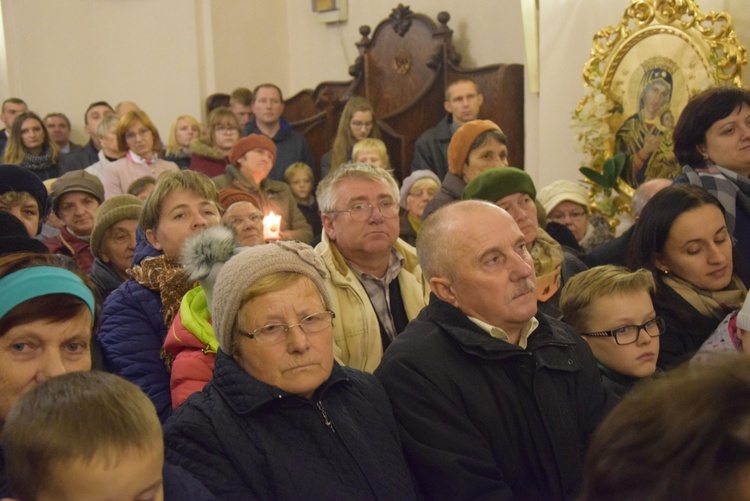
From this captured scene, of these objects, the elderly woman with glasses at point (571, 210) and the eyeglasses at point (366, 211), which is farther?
the elderly woman with glasses at point (571, 210)

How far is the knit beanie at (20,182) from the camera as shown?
3389 millimetres

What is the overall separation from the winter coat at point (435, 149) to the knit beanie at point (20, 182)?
3737 millimetres

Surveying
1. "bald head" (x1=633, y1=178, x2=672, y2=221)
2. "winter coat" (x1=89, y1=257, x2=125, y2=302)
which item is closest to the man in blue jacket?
"bald head" (x1=633, y1=178, x2=672, y2=221)

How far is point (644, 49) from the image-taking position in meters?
5.43

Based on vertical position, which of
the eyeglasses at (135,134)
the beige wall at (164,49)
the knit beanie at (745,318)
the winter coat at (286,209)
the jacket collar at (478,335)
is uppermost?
the beige wall at (164,49)

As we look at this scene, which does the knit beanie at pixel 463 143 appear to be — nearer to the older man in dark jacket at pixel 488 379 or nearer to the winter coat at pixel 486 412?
the older man in dark jacket at pixel 488 379

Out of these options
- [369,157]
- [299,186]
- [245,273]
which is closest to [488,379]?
[245,273]

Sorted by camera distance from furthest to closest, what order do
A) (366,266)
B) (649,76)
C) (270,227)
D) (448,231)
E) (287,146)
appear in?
1. (287,146)
2. (649,76)
3. (270,227)
4. (366,266)
5. (448,231)

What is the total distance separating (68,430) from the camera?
4.59 ft

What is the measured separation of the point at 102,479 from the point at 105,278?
205 cm

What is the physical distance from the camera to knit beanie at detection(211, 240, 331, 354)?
80.4 inches

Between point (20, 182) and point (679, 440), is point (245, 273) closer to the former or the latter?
point (679, 440)

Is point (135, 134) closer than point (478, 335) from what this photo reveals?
No

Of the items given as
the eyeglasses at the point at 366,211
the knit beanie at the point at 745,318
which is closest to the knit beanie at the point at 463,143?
the eyeglasses at the point at 366,211
